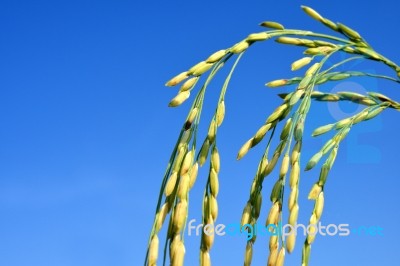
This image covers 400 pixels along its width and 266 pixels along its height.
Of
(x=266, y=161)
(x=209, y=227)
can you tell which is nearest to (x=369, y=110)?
(x=266, y=161)

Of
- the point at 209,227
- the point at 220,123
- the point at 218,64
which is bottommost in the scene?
the point at 209,227

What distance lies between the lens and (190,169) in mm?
1372

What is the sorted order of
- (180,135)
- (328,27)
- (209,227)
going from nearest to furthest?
(209,227)
(180,135)
(328,27)

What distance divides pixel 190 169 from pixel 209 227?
0.13 meters

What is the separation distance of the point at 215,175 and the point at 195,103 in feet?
0.56

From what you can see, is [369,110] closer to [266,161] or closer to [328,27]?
[328,27]

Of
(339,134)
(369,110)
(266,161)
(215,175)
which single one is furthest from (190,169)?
(369,110)

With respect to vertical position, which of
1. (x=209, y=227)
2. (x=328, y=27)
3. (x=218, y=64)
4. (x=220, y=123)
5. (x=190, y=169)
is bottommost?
(x=209, y=227)

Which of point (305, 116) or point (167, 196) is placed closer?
point (167, 196)

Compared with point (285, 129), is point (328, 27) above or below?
above

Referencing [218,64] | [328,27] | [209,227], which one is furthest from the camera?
[328,27]

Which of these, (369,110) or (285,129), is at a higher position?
(369,110)

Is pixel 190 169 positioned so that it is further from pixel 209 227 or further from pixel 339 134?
pixel 339 134

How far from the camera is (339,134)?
1.69m
